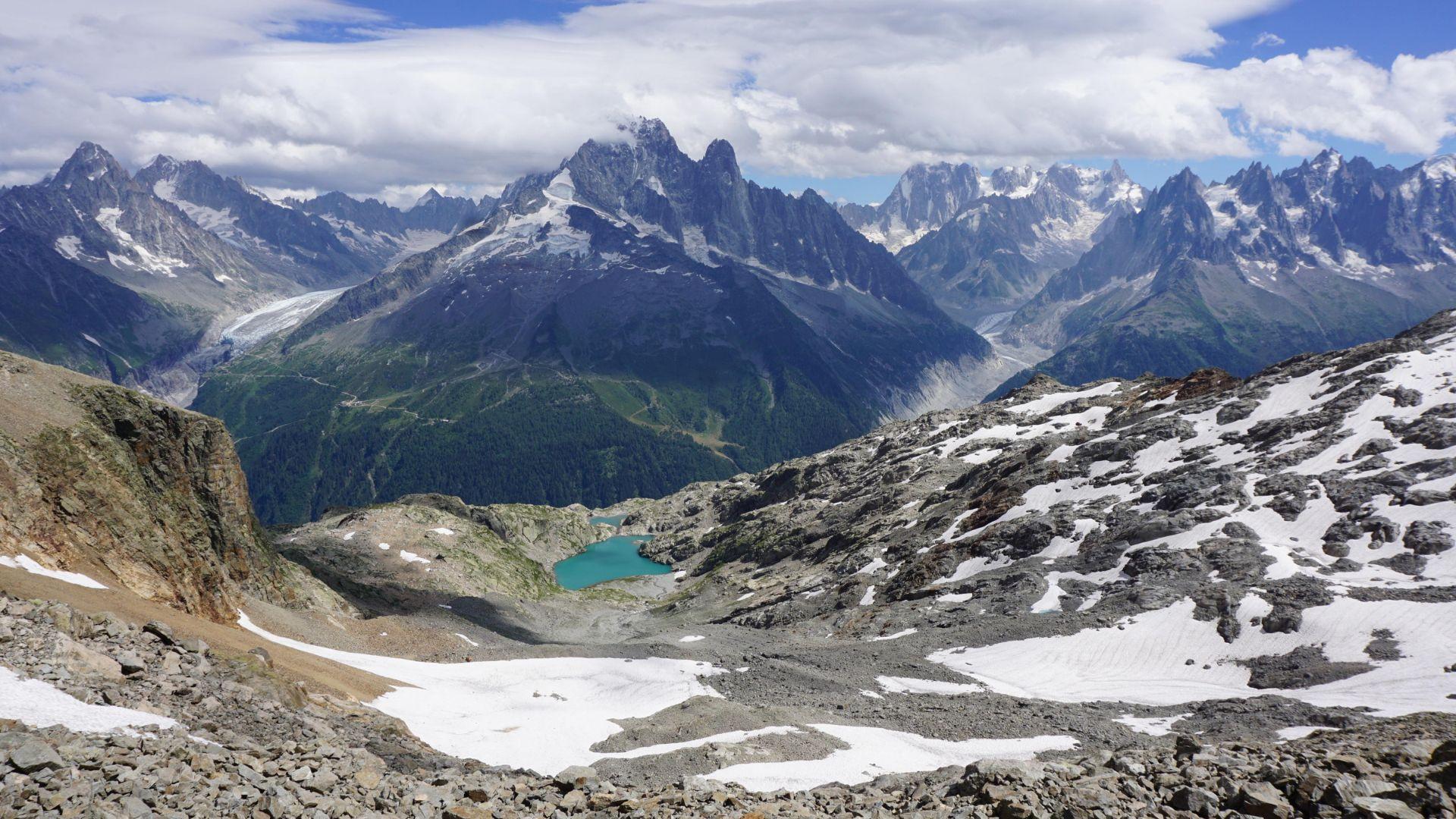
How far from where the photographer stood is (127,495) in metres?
56.1

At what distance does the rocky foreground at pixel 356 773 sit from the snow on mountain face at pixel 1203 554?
33.1m

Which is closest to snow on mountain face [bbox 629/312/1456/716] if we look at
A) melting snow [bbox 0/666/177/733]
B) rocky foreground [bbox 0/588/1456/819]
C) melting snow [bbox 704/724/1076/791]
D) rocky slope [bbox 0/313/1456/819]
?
rocky slope [bbox 0/313/1456/819]

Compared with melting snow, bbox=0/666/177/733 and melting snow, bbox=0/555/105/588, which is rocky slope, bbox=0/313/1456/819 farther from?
melting snow, bbox=0/555/105/588

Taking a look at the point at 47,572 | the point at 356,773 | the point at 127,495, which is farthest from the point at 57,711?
the point at 127,495

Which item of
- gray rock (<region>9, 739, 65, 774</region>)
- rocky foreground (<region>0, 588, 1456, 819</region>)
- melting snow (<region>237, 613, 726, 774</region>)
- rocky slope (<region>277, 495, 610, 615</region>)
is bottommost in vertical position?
rocky slope (<region>277, 495, 610, 615</region>)

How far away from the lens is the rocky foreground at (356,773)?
67.6 ft

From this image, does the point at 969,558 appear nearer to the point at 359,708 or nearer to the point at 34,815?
the point at 359,708

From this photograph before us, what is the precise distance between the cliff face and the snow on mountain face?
5822cm

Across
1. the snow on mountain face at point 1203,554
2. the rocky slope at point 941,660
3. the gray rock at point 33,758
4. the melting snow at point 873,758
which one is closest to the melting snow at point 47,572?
the rocky slope at point 941,660

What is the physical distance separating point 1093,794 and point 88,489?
5819cm

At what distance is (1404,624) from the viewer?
61.3 metres

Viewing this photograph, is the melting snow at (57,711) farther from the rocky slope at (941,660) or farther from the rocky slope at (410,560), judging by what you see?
the rocky slope at (410,560)

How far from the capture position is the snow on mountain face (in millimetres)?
62875

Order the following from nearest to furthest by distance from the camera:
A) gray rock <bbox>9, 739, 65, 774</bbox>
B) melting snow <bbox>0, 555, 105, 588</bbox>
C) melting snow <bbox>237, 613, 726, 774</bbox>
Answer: gray rock <bbox>9, 739, 65, 774</bbox> < melting snow <bbox>0, 555, 105, 588</bbox> < melting snow <bbox>237, 613, 726, 774</bbox>
